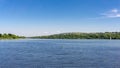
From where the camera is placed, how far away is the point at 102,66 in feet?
81.3

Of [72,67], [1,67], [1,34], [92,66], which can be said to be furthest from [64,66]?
[1,34]

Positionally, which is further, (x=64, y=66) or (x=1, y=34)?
(x=1, y=34)

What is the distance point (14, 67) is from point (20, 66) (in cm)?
89

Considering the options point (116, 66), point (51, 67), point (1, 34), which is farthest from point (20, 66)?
point (1, 34)

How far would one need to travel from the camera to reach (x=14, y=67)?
23.9 m

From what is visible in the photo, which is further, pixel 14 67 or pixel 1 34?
pixel 1 34

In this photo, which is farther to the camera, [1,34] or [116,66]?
[1,34]

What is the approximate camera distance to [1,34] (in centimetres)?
19225

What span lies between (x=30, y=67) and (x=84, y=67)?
6.09 meters

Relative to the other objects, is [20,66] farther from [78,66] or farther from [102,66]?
[102,66]

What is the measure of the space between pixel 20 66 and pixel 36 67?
2.02 metres

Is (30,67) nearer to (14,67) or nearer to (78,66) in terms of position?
(14,67)

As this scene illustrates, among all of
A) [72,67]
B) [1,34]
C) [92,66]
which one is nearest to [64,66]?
[72,67]

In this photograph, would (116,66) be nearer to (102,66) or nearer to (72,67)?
(102,66)
